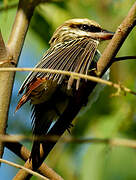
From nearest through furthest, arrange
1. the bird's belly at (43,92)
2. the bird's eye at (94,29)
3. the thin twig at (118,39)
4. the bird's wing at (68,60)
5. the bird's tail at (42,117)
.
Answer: the thin twig at (118,39)
the bird's wing at (68,60)
the bird's belly at (43,92)
the bird's tail at (42,117)
the bird's eye at (94,29)

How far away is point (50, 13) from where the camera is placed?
3.70 meters

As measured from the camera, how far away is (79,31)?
3.52 meters

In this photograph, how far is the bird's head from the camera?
3.39 meters

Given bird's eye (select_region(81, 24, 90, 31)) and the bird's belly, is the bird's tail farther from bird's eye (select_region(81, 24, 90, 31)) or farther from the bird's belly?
bird's eye (select_region(81, 24, 90, 31))

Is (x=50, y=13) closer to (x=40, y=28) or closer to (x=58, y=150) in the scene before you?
(x=40, y=28)

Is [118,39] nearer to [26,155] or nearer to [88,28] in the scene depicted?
[26,155]

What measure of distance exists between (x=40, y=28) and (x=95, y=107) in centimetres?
111

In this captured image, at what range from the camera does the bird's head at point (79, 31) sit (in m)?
→ 3.39

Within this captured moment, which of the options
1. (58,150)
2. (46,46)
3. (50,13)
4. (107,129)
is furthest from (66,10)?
(58,150)

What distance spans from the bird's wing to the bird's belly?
110 mm

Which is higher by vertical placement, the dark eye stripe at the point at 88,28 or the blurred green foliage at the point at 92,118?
the dark eye stripe at the point at 88,28

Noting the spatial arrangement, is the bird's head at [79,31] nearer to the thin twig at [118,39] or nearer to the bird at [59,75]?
the bird at [59,75]

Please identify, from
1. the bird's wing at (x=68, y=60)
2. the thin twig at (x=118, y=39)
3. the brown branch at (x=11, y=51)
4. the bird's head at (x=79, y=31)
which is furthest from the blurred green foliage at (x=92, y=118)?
the thin twig at (x=118, y=39)

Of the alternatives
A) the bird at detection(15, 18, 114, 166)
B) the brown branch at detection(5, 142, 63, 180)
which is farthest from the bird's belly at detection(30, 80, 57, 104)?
the brown branch at detection(5, 142, 63, 180)
